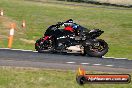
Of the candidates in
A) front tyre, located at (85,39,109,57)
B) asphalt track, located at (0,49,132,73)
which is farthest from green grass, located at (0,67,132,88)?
front tyre, located at (85,39,109,57)

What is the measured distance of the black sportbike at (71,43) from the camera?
18250mm

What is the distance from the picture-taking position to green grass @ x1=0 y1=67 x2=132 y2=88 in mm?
11867

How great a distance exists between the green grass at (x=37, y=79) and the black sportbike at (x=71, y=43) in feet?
14.8

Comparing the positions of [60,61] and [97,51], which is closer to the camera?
[60,61]

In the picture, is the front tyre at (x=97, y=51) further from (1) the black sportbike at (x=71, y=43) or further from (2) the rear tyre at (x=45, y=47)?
(2) the rear tyre at (x=45, y=47)

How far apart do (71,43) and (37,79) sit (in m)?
6.35

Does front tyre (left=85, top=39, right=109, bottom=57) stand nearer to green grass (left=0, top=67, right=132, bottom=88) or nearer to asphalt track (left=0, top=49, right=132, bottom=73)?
asphalt track (left=0, top=49, right=132, bottom=73)

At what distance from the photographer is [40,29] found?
35812 mm

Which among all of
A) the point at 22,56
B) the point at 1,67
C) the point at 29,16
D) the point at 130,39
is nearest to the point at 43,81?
the point at 1,67

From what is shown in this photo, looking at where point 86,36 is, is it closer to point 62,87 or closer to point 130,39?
point 62,87

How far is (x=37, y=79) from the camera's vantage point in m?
12.4

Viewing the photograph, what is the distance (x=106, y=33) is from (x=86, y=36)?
17490 mm

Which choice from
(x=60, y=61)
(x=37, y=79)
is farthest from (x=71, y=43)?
(x=37, y=79)

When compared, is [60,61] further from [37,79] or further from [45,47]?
[37,79]
